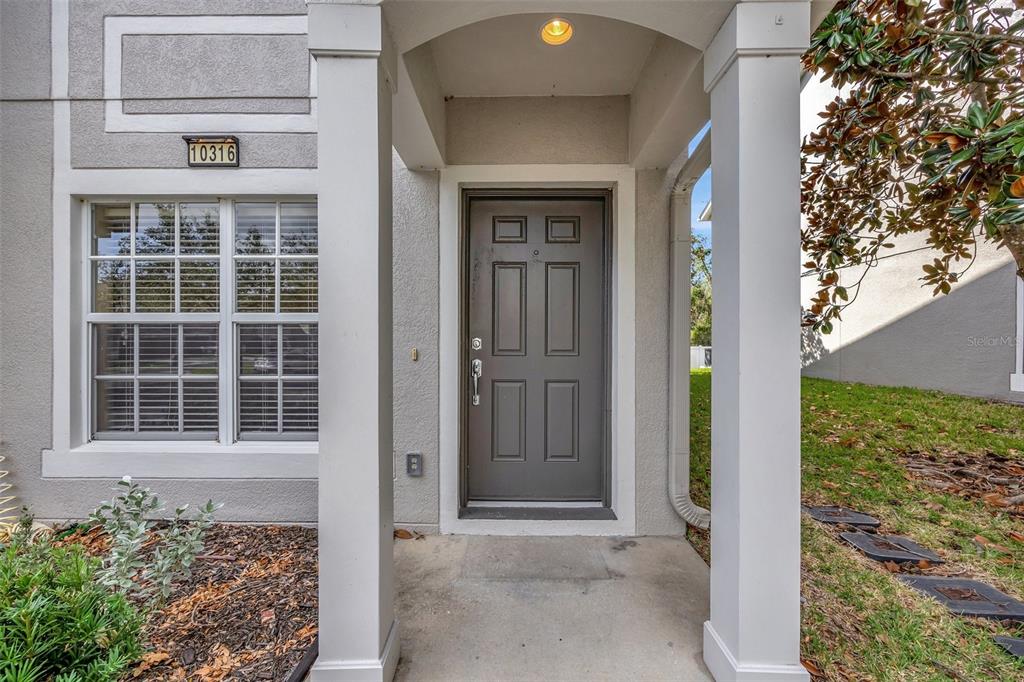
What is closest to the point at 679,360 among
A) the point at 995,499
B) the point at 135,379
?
the point at 995,499

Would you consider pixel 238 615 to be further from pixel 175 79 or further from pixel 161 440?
pixel 175 79

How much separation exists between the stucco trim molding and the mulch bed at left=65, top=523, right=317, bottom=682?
102 inches

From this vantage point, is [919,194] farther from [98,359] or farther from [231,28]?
[98,359]

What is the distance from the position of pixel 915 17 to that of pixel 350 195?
2.46 meters

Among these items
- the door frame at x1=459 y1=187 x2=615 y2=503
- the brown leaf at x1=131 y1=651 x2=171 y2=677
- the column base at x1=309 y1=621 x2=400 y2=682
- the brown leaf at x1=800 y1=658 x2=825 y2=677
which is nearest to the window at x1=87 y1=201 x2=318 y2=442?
the door frame at x1=459 y1=187 x2=615 y2=503

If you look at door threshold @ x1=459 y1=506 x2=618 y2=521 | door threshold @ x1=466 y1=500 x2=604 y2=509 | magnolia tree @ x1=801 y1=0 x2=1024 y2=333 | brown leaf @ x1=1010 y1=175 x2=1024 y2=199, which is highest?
magnolia tree @ x1=801 y1=0 x2=1024 y2=333

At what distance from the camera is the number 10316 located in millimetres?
2773

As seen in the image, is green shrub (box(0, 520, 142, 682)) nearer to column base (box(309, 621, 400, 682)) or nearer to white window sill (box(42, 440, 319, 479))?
column base (box(309, 621, 400, 682))

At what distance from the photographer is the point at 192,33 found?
2758mm

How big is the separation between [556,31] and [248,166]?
2.06 metres

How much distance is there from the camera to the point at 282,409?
9.62 feet

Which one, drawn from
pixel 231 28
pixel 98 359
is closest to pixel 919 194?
pixel 231 28

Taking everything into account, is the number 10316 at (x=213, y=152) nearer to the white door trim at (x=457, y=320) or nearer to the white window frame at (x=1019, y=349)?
the white door trim at (x=457, y=320)

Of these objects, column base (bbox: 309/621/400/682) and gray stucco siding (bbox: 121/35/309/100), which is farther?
gray stucco siding (bbox: 121/35/309/100)
